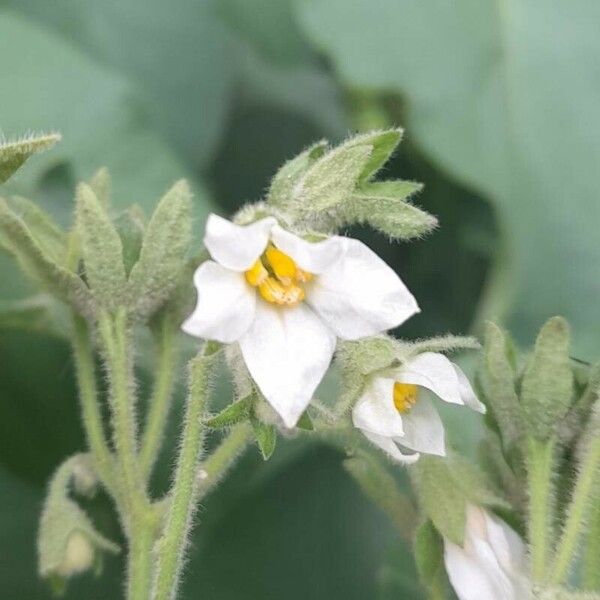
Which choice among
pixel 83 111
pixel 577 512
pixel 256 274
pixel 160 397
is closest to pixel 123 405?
pixel 160 397

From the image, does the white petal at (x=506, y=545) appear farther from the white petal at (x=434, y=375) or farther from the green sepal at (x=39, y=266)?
the green sepal at (x=39, y=266)

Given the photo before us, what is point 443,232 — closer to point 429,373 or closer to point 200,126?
point 200,126

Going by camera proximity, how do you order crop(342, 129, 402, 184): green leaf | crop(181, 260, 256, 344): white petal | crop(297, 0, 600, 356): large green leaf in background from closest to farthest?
1. crop(181, 260, 256, 344): white petal
2. crop(342, 129, 402, 184): green leaf
3. crop(297, 0, 600, 356): large green leaf in background

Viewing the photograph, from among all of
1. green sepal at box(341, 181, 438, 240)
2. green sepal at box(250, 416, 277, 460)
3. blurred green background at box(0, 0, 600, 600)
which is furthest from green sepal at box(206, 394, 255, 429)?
blurred green background at box(0, 0, 600, 600)

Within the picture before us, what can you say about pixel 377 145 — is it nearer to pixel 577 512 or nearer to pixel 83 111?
pixel 577 512

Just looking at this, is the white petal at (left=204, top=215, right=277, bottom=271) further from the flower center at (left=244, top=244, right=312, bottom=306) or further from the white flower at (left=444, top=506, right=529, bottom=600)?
the white flower at (left=444, top=506, right=529, bottom=600)
